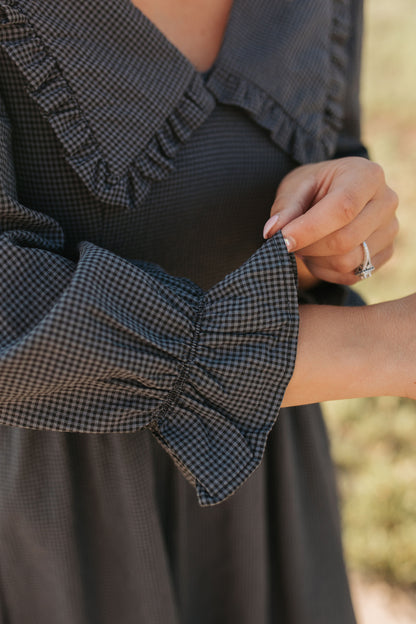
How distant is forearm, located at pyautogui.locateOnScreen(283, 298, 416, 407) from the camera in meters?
0.68

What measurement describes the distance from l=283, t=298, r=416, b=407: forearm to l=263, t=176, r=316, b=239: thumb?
0.10 m

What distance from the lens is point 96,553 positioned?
817 millimetres

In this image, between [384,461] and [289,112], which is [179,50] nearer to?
[289,112]

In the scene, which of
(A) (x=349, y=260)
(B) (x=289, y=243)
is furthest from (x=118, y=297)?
(A) (x=349, y=260)

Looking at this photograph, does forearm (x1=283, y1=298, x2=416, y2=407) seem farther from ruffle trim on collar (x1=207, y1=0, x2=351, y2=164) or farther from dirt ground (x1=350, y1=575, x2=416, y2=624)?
dirt ground (x1=350, y1=575, x2=416, y2=624)

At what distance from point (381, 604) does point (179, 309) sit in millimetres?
1415

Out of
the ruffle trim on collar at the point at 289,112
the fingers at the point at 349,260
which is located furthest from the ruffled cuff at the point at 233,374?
the ruffle trim on collar at the point at 289,112

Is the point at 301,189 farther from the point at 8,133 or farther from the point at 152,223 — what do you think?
the point at 8,133

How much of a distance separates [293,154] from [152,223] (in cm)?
26

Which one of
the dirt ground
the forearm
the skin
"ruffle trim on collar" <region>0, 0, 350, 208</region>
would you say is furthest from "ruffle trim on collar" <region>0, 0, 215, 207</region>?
the dirt ground

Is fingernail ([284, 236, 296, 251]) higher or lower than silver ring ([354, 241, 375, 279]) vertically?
Result: higher

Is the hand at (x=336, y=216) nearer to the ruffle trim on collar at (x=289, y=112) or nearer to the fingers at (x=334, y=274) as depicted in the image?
the fingers at (x=334, y=274)

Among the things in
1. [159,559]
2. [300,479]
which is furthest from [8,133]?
[300,479]

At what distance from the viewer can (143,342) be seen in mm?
616
